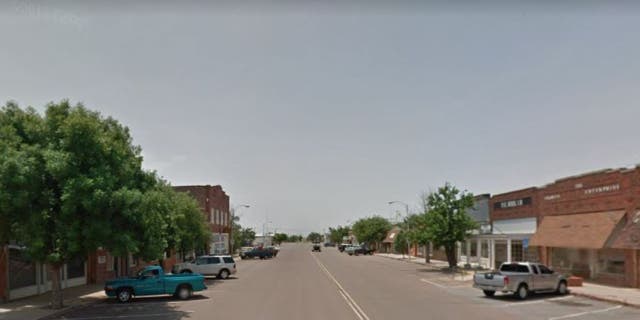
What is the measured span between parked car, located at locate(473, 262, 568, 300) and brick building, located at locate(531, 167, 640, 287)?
13.4ft

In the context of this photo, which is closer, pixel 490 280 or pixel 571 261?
pixel 490 280

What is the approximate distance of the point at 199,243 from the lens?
45562mm

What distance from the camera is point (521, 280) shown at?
24688 mm

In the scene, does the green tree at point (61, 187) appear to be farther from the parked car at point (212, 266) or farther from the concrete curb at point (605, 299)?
the concrete curb at point (605, 299)

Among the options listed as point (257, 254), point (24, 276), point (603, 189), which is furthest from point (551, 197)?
point (257, 254)

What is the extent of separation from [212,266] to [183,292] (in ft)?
44.5

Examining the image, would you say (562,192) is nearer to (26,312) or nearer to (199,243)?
(199,243)

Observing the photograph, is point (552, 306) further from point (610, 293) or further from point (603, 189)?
point (603, 189)

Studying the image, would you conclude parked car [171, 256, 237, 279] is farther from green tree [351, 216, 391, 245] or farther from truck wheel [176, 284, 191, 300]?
green tree [351, 216, 391, 245]

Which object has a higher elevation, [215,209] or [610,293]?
[215,209]

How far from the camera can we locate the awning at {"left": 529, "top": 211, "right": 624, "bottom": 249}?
29.1 meters

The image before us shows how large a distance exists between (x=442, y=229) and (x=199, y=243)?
64.5 feet

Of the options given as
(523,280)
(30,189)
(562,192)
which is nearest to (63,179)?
(30,189)

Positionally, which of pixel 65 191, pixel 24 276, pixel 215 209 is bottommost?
pixel 24 276
